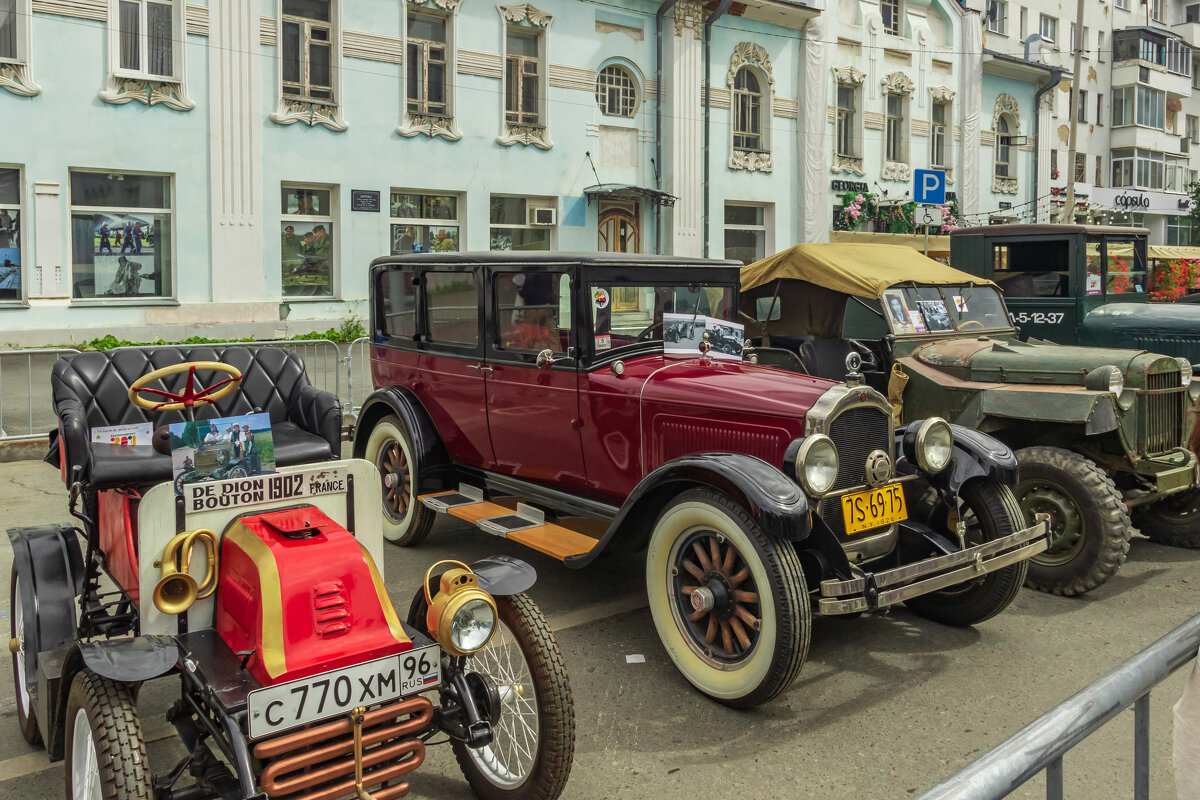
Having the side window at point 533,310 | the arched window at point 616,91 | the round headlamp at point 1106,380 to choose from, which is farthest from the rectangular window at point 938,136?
the side window at point 533,310

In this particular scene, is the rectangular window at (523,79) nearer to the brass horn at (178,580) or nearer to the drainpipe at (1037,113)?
the brass horn at (178,580)

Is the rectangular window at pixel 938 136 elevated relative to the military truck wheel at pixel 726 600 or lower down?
elevated

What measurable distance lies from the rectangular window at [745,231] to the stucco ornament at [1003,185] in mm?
9908

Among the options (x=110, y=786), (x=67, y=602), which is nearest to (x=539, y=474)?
(x=67, y=602)

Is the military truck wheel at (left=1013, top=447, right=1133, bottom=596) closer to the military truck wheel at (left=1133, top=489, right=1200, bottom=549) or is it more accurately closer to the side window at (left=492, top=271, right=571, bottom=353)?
the military truck wheel at (left=1133, top=489, right=1200, bottom=549)

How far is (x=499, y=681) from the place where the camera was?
11.6 ft

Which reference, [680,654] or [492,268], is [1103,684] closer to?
[680,654]

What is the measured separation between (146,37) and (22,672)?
44.4 feet

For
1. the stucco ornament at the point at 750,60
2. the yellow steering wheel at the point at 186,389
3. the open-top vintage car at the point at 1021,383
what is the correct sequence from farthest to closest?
the stucco ornament at the point at 750,60, the open-top vintage car at the point at 1021,383, the yellow steering wheel at the point at 186,389

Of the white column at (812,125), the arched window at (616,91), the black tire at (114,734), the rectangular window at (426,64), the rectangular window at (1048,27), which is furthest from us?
the rectangular window at (1048,27)

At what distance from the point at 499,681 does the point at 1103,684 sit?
86.2 inches

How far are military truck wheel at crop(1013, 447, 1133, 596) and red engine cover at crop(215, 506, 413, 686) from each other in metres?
4.07

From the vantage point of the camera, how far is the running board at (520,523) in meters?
5.33

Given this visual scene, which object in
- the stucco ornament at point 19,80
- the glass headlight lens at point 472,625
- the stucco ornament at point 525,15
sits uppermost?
the stucco ornament at point 525,15
